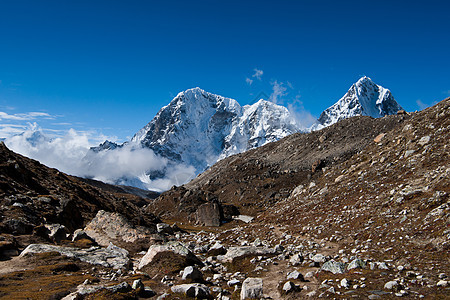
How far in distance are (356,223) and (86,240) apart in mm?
25126

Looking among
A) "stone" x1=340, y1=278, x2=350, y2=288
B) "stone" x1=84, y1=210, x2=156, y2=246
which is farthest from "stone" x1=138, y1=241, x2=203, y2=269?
"stone" x1=340, y1=278, x2=350, y2=288

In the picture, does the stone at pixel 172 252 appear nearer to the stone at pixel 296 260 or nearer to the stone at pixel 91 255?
the stone at pixel 91 255

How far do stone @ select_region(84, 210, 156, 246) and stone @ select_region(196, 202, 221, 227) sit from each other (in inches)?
1548

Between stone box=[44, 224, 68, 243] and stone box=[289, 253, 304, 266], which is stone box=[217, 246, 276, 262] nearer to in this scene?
stone box=[289, 253, 304, 266]

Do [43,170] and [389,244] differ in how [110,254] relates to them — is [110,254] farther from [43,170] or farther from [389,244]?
[43,170]

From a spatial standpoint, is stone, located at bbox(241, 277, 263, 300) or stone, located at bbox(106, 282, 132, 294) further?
stone, located at bbox(241, 277, 263, 300)

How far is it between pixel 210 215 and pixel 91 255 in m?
51.5

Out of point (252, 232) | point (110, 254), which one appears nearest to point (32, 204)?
point (110, 254)

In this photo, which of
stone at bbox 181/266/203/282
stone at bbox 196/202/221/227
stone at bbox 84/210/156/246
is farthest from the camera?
stone at bbox 196/202/221/227

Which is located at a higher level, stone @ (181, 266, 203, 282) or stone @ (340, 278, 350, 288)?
stone @ (340, 278, 350, 288)

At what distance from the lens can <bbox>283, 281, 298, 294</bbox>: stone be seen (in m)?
15.8

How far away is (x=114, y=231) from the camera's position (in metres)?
32.6

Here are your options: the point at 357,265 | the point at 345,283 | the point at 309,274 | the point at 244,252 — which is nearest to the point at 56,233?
the point at 244,252

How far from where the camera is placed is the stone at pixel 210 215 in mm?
72188
